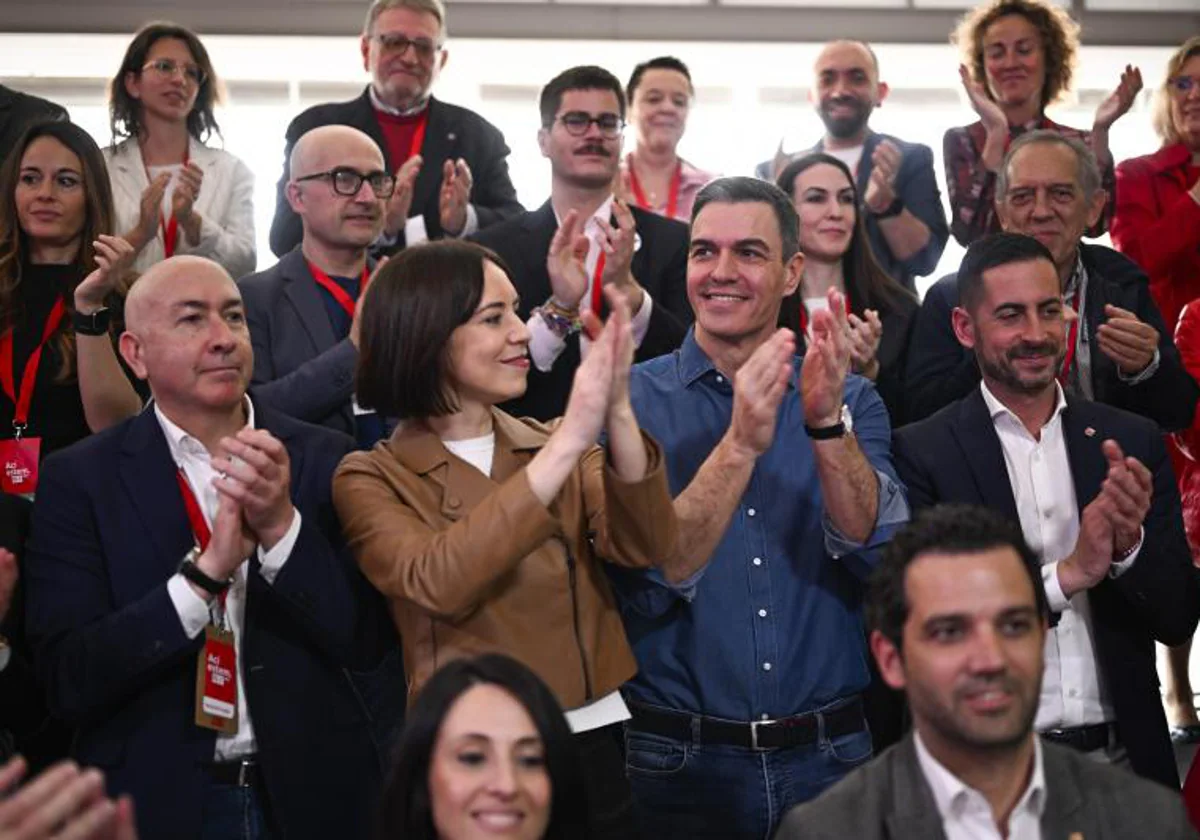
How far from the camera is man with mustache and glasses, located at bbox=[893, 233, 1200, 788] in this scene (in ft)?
12.6

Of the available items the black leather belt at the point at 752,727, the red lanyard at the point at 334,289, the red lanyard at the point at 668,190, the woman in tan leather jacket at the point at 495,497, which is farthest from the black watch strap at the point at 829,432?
the red lanyard at the point at 668,190

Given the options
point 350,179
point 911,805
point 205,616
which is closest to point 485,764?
point 911,805

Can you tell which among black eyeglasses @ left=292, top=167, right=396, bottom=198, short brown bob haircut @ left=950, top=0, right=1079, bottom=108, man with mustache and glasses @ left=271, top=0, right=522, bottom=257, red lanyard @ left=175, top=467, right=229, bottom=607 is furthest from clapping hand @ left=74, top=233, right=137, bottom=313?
short brown bob haircut @ left=950, top=0, right=1079, bottom=108

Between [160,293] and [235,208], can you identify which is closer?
[160,293]

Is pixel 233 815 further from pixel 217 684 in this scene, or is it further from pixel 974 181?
pixel 974 181

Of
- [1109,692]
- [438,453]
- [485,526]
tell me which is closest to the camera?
[485,526]

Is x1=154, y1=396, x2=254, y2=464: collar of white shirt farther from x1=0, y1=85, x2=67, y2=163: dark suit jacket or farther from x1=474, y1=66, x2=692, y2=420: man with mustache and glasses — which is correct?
x1=0, y1=85, x2=67, y2=163: dark suit jacket

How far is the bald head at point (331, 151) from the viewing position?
4.77 meters

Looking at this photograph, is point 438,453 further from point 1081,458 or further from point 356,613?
point 1081,458

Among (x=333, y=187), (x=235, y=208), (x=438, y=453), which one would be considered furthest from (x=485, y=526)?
(x=235, y=208)

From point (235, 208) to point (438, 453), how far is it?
89.8 inches

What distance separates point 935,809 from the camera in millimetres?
2809

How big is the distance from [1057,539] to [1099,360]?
0.84 m

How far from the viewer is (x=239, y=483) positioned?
3.28m
